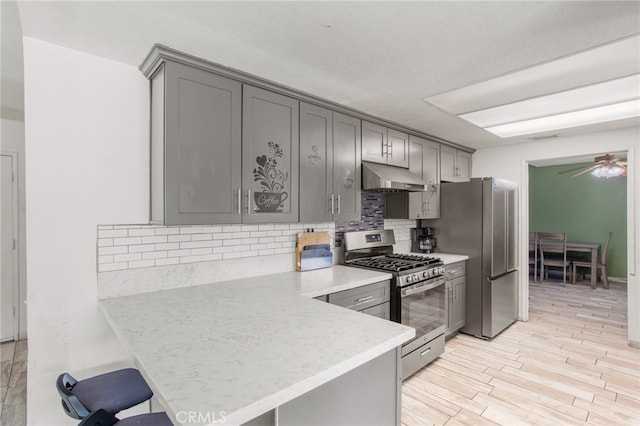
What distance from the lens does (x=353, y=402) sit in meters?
1.29

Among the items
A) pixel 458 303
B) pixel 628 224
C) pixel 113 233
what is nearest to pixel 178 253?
pixel 113 233

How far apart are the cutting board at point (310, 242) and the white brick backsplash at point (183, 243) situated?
7 cm

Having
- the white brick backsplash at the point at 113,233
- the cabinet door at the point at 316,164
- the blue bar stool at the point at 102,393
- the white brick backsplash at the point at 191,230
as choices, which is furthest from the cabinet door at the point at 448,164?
the blue bar stool at the point at 102,393

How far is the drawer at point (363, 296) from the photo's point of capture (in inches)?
91.1

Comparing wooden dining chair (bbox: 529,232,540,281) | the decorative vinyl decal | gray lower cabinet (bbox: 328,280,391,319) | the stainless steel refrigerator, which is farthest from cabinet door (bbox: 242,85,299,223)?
wooden dining chair (bbox: 529,232,540,281)

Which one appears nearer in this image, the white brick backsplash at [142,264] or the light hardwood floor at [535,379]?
the white brick backsplash at [142,264]

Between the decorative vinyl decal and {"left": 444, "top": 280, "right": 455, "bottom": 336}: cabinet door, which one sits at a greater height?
the decorative vinyl decal

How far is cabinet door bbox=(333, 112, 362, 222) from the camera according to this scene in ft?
9.11

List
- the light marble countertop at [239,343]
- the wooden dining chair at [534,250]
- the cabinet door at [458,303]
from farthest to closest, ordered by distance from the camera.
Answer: the wooden dining chair at [534,250] → the cabinet door at [458,303] → the light marble countertop at [239,343]

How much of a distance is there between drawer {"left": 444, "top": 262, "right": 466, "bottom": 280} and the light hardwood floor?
Answer: 73 centimetres

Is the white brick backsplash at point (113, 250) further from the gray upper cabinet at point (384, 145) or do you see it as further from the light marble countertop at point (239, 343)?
the gray upper cabinet at point (384, 145)

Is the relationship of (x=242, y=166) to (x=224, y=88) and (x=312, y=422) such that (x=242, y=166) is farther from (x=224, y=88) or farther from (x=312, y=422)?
(x=312, y=422)

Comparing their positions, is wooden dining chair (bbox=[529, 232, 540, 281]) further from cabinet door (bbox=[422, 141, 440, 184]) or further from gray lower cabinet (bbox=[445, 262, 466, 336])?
cabinet door (bbox=[422, 141, 440, 184])

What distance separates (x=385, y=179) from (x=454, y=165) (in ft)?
6.34
